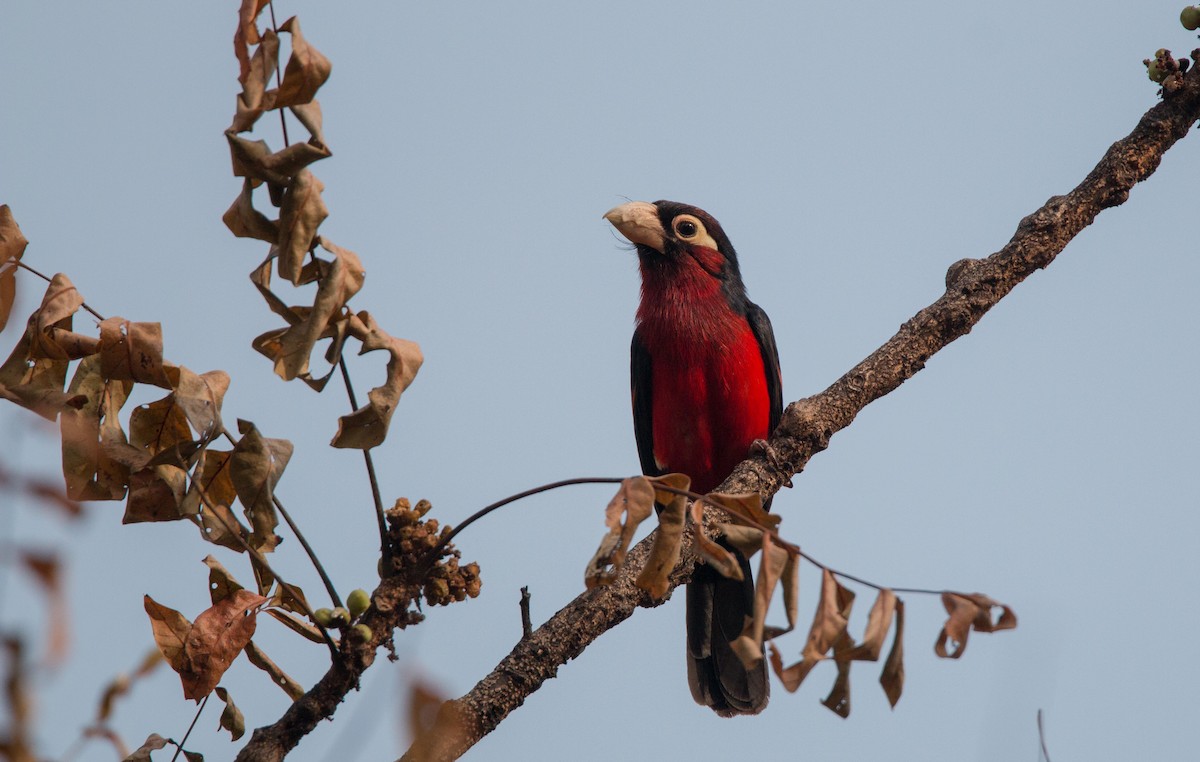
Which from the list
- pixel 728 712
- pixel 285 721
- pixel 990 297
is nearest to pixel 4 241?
pixel 285 721

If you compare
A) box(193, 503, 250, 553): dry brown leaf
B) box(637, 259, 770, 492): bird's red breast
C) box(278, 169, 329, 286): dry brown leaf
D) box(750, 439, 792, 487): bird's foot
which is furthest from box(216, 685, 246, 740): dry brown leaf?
box(637, 259, 770, 492): bird's red breast

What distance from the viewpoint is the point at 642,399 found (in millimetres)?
7230

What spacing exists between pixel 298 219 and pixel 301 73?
0.33 m

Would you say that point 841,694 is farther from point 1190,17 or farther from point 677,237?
point 677,237

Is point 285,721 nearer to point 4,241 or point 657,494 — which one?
point 657,494

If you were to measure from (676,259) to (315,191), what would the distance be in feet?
16.1

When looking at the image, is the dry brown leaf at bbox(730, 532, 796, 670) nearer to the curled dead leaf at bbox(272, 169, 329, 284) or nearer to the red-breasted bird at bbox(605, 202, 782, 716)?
the curled dead leaf at bbox(272, 169, 329, 284)

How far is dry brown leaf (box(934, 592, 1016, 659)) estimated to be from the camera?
2434 mm

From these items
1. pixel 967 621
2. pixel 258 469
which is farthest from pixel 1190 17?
pixel 258 469

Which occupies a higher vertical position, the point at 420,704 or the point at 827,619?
the point at 827,619

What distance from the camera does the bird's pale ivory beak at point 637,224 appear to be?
291 inches

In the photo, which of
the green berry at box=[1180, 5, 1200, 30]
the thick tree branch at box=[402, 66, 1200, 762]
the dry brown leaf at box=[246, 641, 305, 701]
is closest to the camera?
the dry brown leaf at box=[246, 641, 305, 701]

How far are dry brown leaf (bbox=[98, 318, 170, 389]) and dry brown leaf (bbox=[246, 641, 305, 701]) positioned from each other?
993 mm

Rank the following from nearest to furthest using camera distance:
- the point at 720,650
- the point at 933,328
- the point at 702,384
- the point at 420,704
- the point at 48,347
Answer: the point at 420,704 → the point at 48,347 → the point at 933,328 → the point at 720,650 → the point at 702,384
